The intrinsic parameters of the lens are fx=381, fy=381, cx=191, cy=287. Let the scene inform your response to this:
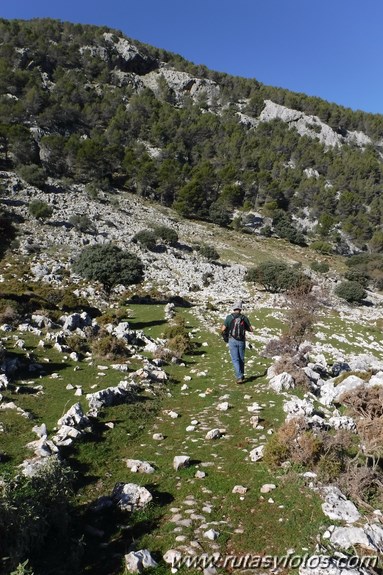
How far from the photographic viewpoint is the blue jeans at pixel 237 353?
12586 mm

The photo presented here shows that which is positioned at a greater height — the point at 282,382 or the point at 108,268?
the point at 108,268

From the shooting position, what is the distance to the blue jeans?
1259 centimetres

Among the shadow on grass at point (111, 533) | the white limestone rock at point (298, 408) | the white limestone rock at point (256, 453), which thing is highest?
the white limestone rock at point (298, 408)

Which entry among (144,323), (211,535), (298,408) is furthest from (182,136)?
(211,535)

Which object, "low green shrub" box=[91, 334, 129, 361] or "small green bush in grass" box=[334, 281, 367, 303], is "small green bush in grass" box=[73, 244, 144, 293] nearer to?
"low green shrub" box=[91, 334, 129, 361]

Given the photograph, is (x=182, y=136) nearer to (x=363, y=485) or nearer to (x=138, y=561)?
(x=363, y=485)

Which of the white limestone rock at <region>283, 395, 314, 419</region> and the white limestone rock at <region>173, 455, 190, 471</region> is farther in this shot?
the white limestone rock at <region>283, 395, 314, 419</region>

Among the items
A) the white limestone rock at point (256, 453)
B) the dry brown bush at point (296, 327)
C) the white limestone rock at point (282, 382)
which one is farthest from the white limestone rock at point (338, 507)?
the dry brown bush at point (296, 327)

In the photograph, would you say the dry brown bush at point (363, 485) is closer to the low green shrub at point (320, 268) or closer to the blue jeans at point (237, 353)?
the blue jeans at point (237, 353)

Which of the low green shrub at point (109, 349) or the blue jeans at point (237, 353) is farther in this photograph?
the low green shrub at point (109, 349)

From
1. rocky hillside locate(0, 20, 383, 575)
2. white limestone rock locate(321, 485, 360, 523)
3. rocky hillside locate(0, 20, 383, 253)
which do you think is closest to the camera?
rocky hillside locate(0, 20, 383, 575)

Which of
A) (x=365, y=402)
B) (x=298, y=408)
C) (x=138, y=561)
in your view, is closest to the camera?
(x=138, y=561)

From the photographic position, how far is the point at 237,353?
12.7m

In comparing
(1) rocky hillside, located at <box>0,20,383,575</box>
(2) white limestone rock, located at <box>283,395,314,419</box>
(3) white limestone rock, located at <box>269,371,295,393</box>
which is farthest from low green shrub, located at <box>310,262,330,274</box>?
(2) white limestone rock, located at <box>283,395,314,419</box>
